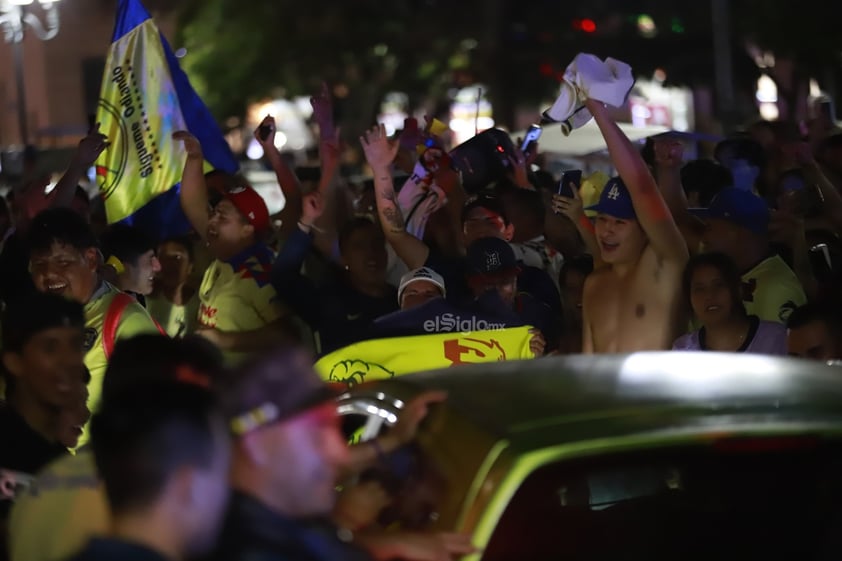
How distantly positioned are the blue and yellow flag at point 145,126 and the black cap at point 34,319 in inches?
189

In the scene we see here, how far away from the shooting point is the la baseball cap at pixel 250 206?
816 centimetres

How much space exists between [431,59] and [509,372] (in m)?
33.2

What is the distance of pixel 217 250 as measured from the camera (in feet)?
27.2

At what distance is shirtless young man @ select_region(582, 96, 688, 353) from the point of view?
6.64 metres

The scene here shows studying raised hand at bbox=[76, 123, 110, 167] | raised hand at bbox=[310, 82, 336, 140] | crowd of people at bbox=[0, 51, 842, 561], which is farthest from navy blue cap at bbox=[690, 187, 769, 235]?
raised hand at bbox=[76, 123, 110, 167]

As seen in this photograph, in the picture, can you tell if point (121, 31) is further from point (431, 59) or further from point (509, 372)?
point (431, 59)

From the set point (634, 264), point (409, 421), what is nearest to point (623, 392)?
point (409, 421)

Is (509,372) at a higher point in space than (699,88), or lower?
lower

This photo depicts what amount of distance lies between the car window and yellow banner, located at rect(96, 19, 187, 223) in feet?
21.4

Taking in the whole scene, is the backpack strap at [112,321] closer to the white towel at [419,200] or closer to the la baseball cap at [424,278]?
the la baseball cap at [424,278]

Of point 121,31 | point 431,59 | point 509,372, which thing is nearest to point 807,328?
point 509,372

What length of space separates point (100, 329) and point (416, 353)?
1192mm

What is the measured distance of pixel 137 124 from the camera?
33.6 feet

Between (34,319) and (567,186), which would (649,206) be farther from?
(34,319)
